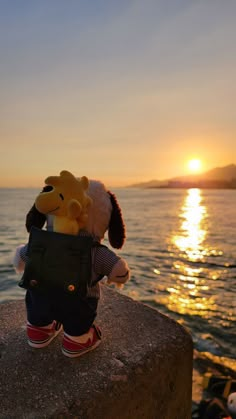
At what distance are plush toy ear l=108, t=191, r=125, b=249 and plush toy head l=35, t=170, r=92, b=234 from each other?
290 millimetres

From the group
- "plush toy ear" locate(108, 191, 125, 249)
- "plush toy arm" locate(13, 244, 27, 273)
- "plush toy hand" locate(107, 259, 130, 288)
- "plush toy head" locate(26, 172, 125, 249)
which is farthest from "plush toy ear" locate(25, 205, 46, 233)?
"plush toy hand" locate(107, 259, 130, 288)

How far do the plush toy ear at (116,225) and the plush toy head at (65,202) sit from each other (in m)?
0.29

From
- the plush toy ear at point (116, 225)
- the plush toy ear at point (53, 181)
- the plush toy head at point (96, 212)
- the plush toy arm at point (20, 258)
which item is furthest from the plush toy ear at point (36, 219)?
the plush toy ear at point (116, 225)

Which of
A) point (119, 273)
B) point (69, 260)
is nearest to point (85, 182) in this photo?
point (69, 260)

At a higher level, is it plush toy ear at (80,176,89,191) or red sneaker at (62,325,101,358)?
plush toy ear at (80,176,89,191)

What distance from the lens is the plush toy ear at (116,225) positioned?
101 inches

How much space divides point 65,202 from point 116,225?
0.51 metres

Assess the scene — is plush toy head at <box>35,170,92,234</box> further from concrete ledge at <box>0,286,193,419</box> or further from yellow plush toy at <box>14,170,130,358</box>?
concrete ledge at <box>0,286,193,419</box>

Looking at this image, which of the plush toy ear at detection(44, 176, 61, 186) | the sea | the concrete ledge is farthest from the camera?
the sea

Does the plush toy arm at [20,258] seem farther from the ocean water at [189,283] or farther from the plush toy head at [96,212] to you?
the ocean water at [189,283]

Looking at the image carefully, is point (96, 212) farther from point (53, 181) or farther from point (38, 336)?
point (38, 336)

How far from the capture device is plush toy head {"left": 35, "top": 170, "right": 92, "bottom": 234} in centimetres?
223

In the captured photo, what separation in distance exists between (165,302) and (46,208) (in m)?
5.76

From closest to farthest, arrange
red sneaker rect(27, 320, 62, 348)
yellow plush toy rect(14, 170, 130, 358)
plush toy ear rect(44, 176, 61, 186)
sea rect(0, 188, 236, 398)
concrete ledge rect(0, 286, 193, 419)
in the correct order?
1. concrete ledge rect(0, 286, 193, 419)
2. yellow plush toy rect(14, 170, 130, 358)
3. plush toy ear rect(44, 176, 61, 186)
4. red sneaker rect(27, 320, 62, 348)
5. sea rect(0, 188, 236, 398)
